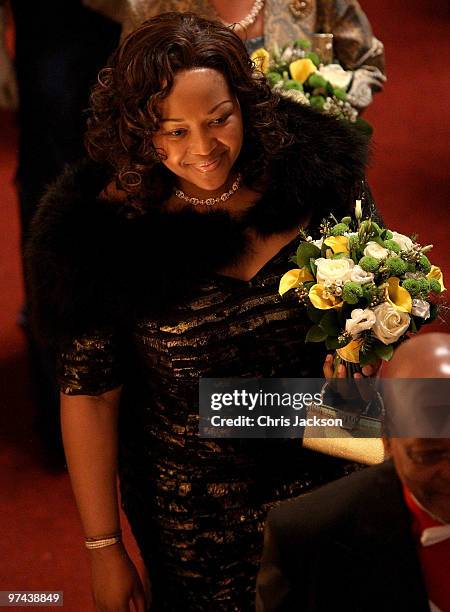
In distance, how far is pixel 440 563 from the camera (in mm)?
1184

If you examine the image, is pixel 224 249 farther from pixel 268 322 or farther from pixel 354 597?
pixel 354 597

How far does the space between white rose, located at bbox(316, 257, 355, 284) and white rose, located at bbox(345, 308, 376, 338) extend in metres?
0.07

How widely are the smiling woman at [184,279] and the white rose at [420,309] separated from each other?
0.24 meters

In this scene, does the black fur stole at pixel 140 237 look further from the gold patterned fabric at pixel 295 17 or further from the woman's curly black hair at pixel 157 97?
the gold patterned fabric at pixel 295 17

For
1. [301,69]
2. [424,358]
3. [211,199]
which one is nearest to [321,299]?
[211,199]

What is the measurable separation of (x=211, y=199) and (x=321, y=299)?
1.04ft

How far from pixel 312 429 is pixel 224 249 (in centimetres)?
40

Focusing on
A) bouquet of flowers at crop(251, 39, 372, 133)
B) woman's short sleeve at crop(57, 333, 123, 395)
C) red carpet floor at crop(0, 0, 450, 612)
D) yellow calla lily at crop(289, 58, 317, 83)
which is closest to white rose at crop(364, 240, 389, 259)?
woman's short sleeve at crop(57, 333, 123, 395)

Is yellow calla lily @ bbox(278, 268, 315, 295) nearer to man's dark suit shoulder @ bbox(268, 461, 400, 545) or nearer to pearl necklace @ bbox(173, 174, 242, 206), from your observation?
pearl necklace @ bbox(173, 174, 242, 206)

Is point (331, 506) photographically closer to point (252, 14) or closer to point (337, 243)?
point (337, 243)

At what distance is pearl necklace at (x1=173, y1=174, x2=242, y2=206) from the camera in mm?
2035

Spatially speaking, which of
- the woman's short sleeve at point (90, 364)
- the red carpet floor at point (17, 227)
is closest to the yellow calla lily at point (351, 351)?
the woman's short sleeve at point (90, 364)

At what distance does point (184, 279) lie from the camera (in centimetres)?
199

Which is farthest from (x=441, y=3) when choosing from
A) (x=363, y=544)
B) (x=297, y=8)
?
(x=363, y=544)
